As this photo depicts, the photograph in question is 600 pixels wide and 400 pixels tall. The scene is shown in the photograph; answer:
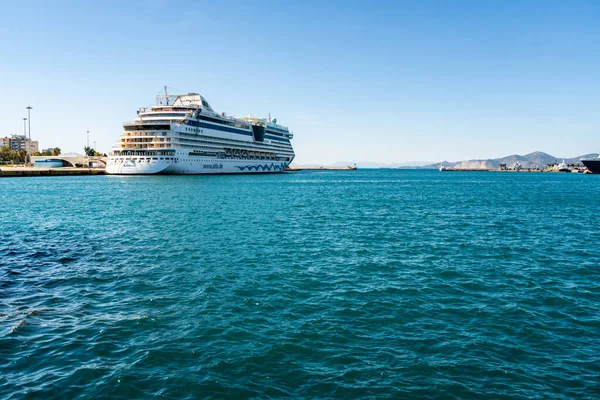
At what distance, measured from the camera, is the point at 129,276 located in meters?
17.8

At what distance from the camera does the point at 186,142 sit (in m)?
Answer: 106

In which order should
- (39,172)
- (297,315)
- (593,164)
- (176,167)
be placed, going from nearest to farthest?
(297,315), (176,167), (39,172), (593,164)

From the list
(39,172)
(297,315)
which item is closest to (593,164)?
(297,315)

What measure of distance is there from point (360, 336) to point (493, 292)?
288 inches

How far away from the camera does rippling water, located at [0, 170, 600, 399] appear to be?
942 centimetres

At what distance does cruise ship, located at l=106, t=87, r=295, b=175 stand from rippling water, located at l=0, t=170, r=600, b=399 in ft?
249

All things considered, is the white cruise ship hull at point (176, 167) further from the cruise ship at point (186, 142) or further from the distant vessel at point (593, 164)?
the distant vessel at point (593, 164)

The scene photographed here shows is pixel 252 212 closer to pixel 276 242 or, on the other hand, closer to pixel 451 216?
pixel 276 242

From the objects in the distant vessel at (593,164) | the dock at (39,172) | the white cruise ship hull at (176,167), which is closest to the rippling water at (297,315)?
the white cruise ship hull at (176,167)

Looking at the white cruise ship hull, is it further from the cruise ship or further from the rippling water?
the rippling water

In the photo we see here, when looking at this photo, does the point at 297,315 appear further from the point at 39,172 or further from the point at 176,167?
the point at 39,172

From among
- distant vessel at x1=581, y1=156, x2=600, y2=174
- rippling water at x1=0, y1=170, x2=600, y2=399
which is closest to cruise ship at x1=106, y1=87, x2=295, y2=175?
rippling water at x1=0, y1=170, x2=600, y2=399

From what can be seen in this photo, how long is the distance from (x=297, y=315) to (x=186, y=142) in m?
99.9

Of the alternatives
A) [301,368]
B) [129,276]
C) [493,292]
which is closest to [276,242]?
[129,276]
